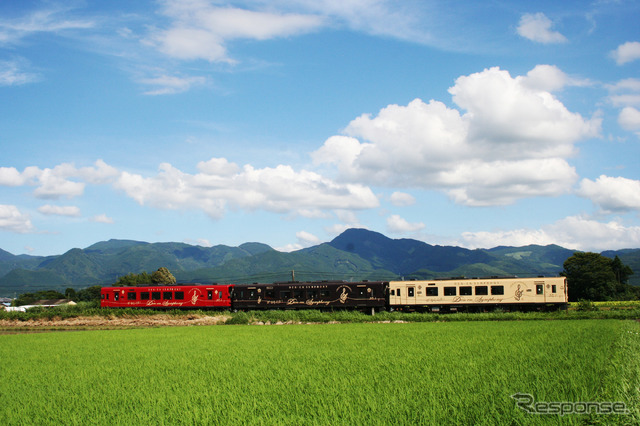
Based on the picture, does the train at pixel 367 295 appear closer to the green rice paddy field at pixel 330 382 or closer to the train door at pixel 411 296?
the train door at pixel 411 296

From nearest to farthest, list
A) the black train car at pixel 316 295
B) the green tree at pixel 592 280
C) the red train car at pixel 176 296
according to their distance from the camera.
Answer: the black train car at pixel 316 295
the red train car at pixel 176 296
the green tree at pixel 592 280

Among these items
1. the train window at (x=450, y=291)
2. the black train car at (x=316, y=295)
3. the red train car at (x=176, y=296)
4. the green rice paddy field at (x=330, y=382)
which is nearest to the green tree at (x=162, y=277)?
the red train car at (x=176, y=296)

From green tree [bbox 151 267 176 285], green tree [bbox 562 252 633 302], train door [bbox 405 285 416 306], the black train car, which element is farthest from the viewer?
green tree [bbox 151 267 176 285]

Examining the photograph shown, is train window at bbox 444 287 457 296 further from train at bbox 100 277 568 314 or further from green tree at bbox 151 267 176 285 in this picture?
green tree at bbox 151 267 176 285

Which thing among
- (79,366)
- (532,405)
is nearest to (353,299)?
(79,366)

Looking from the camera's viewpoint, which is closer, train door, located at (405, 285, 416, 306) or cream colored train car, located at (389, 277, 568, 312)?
cream colored train car, located at (389, 277, 568, 312)

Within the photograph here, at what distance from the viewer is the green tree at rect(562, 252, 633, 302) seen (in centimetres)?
8125

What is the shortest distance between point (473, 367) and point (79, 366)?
12.9 m

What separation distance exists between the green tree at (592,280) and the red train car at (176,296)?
213ft

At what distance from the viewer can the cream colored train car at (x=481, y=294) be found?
40.0m

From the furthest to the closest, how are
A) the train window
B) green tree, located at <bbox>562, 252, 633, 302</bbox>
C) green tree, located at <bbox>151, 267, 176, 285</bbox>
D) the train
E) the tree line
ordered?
green tree, located at <bbox>151, 267, 176, 285</bbox>, green tree, located at <bbox>562, 252, 633, 302</bbox>, the tree line, the train window, the train

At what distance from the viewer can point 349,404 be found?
366 inches

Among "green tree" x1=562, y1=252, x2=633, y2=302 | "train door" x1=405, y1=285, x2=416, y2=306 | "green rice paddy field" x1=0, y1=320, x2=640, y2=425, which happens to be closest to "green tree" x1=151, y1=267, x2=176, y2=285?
"train door" x1=405, y1=285, x2=416, y2=306

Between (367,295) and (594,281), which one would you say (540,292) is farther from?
(594,281)
